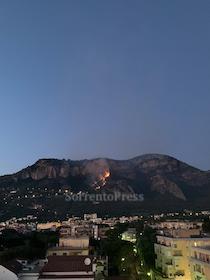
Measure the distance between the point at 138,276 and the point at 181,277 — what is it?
21.9ft

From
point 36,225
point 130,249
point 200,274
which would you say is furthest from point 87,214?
point 200,274

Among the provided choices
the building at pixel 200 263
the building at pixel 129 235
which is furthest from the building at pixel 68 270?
the building at pixel 129 235

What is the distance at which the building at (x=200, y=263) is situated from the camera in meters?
48.2

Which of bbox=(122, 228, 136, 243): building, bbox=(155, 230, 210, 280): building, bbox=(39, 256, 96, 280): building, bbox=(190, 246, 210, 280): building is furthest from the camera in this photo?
bbox=(122, 228, 136, 243): building

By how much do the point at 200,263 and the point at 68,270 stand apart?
15735mm

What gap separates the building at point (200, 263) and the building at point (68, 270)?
42.1 ft

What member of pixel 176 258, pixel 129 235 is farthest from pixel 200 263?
pixel 129 235

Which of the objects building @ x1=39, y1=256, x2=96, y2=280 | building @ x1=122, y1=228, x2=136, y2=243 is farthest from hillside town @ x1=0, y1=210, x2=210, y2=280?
building @ x1=122, y1=228, x2=136, y2=243

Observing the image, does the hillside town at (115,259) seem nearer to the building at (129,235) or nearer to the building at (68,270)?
the building at (68,270)

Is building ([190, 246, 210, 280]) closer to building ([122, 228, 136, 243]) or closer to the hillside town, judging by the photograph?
the hillside town

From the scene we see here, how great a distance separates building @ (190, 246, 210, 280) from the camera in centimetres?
4822

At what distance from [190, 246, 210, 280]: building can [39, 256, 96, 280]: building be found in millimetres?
12829

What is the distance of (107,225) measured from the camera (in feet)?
521

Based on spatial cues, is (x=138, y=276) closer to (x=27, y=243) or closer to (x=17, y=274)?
(x=17, y=274)
